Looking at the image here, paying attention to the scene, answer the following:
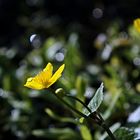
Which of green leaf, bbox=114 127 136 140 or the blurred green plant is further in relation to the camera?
the blurred green plant

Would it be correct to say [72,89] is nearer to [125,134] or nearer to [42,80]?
[125,134]

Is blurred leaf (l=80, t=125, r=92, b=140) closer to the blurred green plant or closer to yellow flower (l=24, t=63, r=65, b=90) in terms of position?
the blurred green plant

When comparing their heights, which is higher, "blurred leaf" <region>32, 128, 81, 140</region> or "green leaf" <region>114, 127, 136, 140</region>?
"blurred leaf" <region>32, 128, 81, 140</region>

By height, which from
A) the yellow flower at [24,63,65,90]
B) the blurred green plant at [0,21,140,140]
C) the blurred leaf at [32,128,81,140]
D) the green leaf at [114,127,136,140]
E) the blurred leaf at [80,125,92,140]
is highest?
the blurred green plant at [0,21,140,140]

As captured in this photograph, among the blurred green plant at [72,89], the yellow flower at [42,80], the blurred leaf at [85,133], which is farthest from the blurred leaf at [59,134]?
the yellow flower at [42,80]

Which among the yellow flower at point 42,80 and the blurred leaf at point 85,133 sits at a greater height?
the blurred leaf at point 85,133

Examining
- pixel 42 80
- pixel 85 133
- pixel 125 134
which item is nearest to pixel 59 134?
pixel 85 133

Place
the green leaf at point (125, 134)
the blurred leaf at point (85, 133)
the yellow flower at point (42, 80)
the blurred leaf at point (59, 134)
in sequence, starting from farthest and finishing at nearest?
the blurred leaf at point (59, 134), the blurred leaf at point (85, 133), the green leaf at point (125, 134), the yellow flower at point (42, 80)

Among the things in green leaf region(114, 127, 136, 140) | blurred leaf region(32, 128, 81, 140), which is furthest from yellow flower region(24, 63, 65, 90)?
blurred leaf region(32, 128, 81, 140)

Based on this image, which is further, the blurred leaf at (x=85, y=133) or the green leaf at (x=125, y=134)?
the blurred leaf at (x=85, y=133)

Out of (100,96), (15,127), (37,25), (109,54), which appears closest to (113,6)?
(37,25)

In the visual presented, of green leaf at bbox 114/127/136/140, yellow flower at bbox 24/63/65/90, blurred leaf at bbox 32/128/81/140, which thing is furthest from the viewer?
blurred leaf at bbox 32/128/81/140

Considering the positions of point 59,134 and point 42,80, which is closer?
point 42,80

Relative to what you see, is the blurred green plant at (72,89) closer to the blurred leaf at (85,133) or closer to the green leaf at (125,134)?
the blurred leaf at (85,133)
